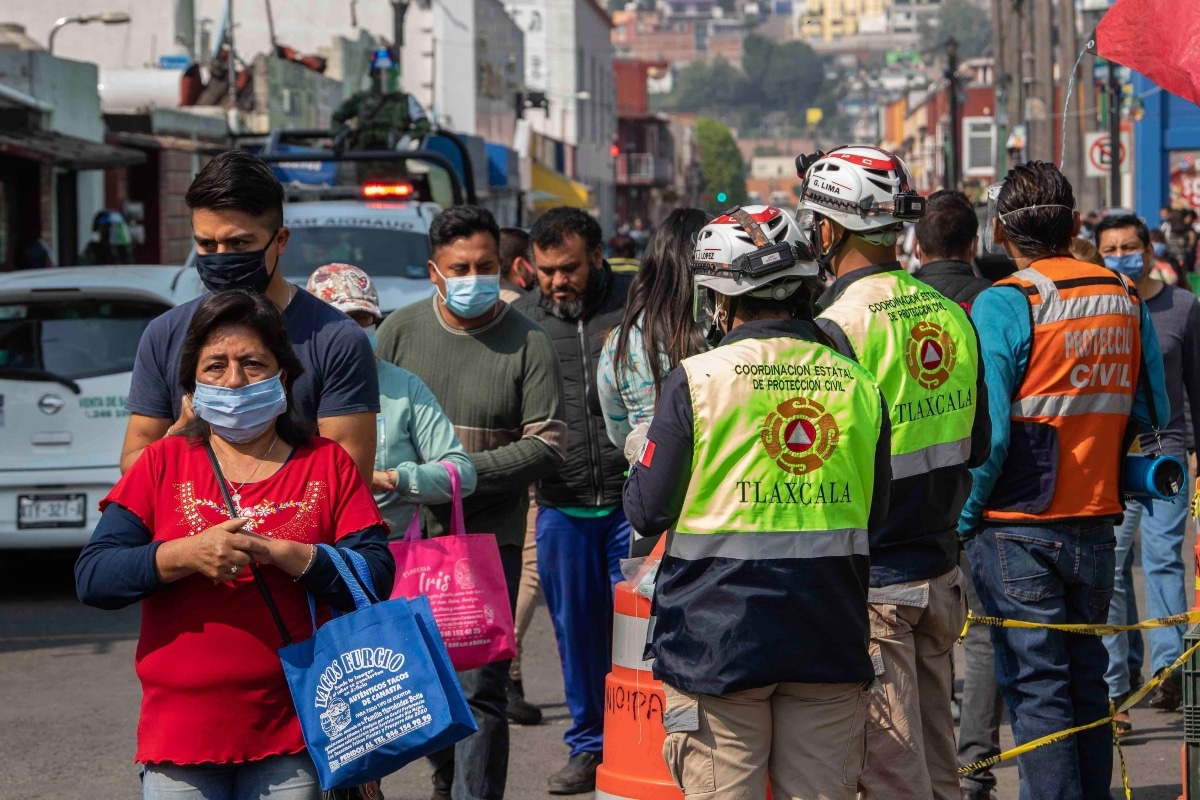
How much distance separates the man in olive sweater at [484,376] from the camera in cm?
565

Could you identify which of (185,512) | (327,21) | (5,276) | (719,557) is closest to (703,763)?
(719,557)

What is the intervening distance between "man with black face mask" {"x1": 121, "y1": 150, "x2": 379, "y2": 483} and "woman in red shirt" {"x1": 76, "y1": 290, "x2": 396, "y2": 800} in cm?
35

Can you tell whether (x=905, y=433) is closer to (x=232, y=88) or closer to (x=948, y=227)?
(x=948, y=227)

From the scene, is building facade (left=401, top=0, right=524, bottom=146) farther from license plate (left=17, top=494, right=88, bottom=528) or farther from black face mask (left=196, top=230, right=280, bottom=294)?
black face mask (left=196, top=230, right=280, bottom=294)

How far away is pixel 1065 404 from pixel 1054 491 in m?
0.27

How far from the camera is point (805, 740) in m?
3.77

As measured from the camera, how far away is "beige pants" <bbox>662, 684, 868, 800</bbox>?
376 cm

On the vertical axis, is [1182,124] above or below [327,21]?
below

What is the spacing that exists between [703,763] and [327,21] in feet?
147

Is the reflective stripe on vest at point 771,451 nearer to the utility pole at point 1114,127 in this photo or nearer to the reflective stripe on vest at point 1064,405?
the reflective stripe on vest at point 1064,405

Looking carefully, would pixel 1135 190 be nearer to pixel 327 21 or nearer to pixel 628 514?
pixel 327 21

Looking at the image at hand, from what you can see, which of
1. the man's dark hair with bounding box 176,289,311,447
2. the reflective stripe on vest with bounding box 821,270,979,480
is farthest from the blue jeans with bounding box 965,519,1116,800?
the man's dark hair with bounding box 176,289,311,447

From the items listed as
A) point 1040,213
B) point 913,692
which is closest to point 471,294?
point 1040,213

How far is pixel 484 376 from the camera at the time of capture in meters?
5.79
